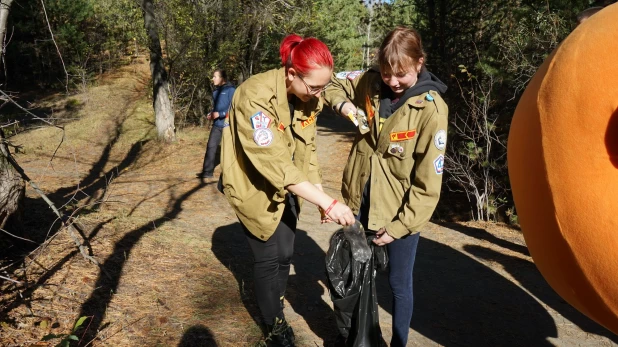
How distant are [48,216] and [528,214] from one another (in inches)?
191

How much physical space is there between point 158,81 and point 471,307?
11.2 m

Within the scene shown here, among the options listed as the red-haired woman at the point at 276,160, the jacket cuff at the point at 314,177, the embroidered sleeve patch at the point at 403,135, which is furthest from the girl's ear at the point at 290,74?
the jacket cuff at the point at 314,177

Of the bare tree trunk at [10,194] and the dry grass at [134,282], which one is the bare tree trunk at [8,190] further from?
the dry grass at [134,282]

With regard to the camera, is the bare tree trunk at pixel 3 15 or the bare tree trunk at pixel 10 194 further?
the bare tree trunk at pixel 10 194

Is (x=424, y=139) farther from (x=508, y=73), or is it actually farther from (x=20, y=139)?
(x=20, y=139)

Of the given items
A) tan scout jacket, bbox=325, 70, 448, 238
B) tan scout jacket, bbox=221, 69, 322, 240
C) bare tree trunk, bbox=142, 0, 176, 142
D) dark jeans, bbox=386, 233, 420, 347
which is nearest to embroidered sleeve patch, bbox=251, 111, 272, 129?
tan scout jacket, bbox=221, 69, 322, 240

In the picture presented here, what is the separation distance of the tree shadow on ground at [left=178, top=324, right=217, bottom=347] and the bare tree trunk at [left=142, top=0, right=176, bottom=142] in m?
10.8

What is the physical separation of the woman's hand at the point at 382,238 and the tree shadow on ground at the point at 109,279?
183 cm

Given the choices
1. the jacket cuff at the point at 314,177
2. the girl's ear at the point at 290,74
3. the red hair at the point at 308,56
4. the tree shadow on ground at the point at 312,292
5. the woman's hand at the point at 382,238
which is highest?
the red hair at the point at 308,56

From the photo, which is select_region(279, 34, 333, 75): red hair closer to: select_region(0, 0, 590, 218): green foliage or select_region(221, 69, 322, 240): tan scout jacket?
select_region(221, 69, 322, 240): tan scout jacket

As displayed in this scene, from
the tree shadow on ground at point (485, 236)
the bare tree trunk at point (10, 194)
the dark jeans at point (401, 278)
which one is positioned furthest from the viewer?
the tree shadow on ground at point (485, 236)

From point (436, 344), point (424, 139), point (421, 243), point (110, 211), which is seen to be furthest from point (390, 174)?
point (110, 211)

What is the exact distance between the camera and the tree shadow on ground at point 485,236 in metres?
6.09

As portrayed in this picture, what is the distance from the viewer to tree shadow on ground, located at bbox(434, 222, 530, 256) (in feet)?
20.0
